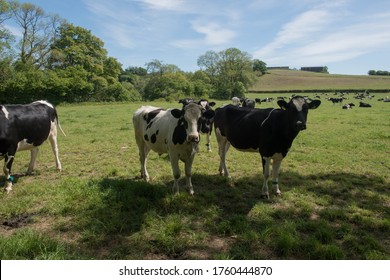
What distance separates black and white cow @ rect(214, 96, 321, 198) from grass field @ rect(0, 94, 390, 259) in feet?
3.09

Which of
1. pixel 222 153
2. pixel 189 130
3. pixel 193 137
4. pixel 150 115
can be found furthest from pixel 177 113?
pixel 222 153

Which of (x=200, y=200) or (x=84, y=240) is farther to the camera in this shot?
(x=200, y=200)

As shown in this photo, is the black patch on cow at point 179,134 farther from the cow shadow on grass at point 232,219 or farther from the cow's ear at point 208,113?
the cow shadow on grass at point 232,219

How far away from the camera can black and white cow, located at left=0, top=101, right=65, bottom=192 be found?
21.5 feet

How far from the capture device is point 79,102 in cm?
4666

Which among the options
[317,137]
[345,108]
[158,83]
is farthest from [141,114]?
[158,83]

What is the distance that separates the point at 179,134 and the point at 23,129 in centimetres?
424

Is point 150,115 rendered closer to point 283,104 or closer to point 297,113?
point 283,104

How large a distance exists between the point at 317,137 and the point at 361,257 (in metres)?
10.7

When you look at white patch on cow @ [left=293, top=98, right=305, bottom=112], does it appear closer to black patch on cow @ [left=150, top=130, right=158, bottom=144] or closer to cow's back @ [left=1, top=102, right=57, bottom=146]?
black patch on cow @ [left=150, top=130, right=158, bottom=144]

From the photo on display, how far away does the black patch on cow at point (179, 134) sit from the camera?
592 cm

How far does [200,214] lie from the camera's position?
5.42 meters

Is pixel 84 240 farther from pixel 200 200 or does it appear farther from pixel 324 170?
pixel 324 170

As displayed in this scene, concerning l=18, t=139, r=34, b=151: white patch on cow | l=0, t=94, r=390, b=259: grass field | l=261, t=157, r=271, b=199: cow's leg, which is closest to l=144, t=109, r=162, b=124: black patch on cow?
l=0, t=94, r=390, b=259: grass field
